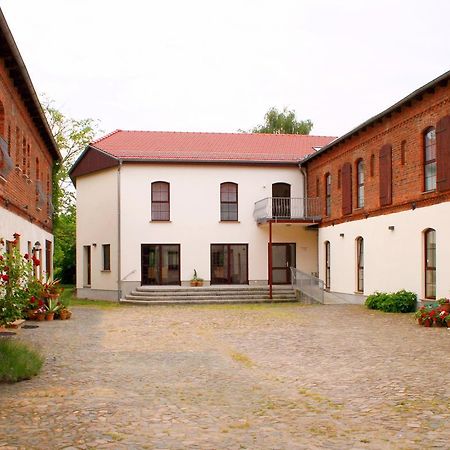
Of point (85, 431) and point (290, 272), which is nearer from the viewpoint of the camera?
point (85, 431)

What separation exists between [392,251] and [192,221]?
10.9 metres

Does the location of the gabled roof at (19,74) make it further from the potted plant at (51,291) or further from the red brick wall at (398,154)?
the red brick wall at (398,154)

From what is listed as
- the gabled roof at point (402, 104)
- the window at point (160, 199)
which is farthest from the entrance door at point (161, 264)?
the gabled roof at point (402, 104)

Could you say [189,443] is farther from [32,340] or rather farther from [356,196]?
[356,196]

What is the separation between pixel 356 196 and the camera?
1017 inches

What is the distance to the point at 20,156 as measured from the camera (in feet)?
63.9

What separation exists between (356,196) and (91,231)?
1349 centimetres

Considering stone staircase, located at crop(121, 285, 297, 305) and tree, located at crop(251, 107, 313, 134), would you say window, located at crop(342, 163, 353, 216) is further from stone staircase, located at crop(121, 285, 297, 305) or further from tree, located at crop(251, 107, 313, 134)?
tree, located at crop(251, 107, 313, 134)

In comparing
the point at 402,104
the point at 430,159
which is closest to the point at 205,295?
the point at 402,104

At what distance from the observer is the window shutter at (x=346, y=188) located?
1035 inches

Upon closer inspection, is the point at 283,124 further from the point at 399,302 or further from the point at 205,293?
the point at 399,302

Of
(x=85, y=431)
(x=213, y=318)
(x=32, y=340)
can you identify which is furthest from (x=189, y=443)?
(x=213, y=318)

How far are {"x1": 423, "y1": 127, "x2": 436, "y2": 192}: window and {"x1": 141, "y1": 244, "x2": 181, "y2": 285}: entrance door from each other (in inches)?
530

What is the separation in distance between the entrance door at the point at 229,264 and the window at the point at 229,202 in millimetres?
1329
